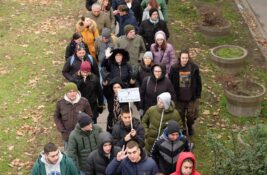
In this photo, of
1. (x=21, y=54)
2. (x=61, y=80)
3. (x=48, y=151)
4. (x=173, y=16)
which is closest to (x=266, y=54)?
(x=173, y=16)

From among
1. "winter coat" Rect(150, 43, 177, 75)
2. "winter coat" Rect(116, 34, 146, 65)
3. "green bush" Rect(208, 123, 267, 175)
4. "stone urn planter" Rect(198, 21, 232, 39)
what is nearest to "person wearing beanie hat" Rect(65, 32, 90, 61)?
"winter coat" Rect(116, 34, 146, 65)

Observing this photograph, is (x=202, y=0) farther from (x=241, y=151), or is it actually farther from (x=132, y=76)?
(x=241, y=151)

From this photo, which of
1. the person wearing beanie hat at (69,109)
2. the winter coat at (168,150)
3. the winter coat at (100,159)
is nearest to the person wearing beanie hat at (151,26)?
the person wearing beanie hat at (69,109)

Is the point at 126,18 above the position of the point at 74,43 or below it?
below

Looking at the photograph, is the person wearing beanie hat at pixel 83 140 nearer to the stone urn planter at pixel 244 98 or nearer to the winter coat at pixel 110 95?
the winter coat at pixel 110 95

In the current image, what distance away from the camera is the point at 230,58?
1378cm

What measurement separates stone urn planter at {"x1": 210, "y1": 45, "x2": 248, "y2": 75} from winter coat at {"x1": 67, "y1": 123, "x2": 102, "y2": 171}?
21.3ft

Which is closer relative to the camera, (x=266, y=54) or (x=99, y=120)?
(x=99, y=120)

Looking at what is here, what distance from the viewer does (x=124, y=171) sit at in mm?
7312

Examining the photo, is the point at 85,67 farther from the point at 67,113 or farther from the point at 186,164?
the point at 186,164

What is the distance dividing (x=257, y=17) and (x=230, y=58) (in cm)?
487

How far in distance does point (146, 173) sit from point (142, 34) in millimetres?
5503

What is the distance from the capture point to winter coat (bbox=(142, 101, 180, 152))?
8.83 meters

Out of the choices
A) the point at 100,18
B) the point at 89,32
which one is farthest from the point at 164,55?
the point at 100,18
